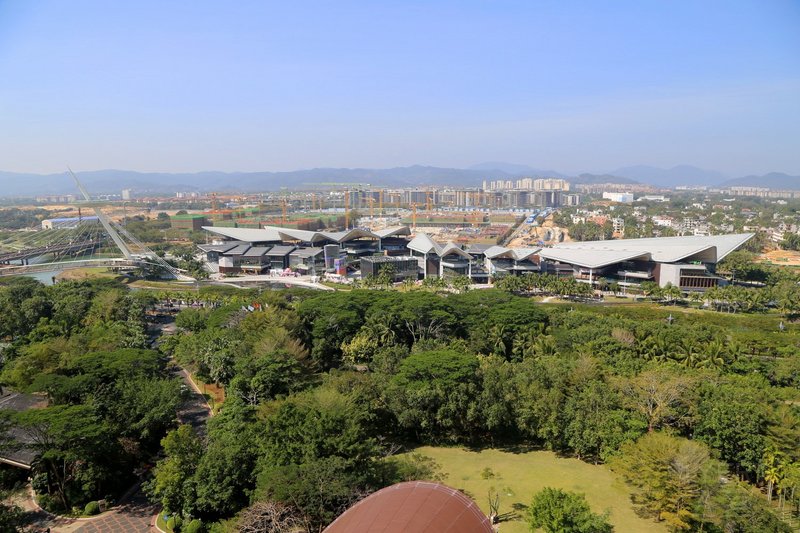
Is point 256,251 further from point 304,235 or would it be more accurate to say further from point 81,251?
point 81,251

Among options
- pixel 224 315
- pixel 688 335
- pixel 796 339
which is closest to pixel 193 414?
pixel 224 315

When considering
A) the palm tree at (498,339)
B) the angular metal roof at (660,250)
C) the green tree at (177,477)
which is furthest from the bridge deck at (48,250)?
the green tree at (177,477)

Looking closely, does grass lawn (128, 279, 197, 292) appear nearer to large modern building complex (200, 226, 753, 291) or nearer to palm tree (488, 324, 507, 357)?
large modern building complex (200, 226, 753, 291)

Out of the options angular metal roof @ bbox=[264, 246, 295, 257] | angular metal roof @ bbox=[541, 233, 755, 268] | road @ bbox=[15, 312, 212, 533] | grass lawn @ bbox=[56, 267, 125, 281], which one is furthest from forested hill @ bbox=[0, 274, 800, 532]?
angular metal roof @ bbox=[264, 246, 295, 257]

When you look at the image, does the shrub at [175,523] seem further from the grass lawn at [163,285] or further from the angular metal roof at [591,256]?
the angular metal roof at [591,256]

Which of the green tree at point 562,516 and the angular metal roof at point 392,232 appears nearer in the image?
the green tree at point 562,516

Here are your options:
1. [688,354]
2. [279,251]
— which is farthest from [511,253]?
[688,354]
